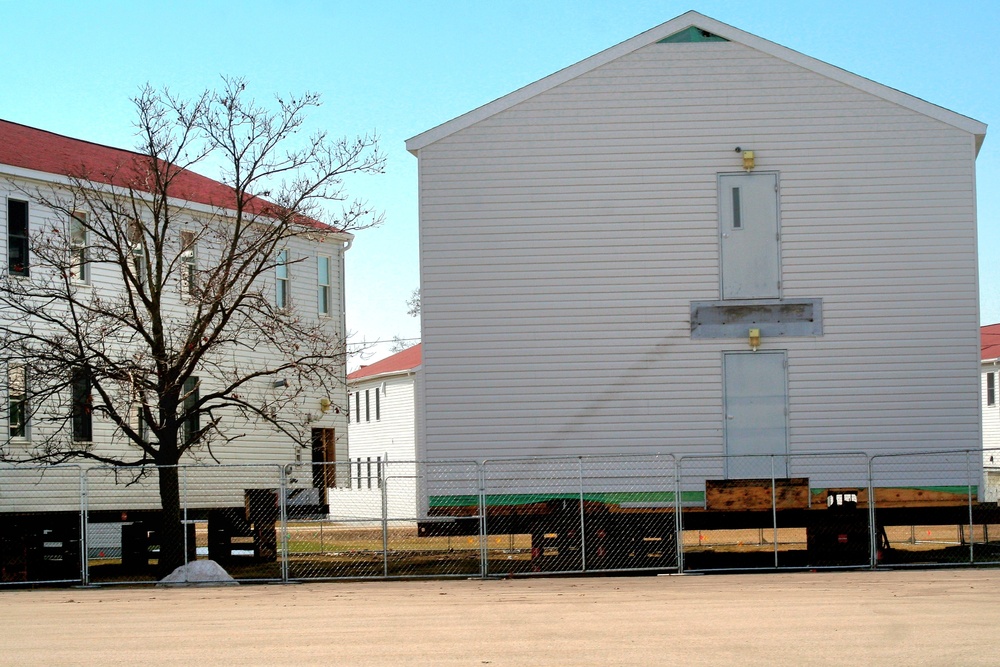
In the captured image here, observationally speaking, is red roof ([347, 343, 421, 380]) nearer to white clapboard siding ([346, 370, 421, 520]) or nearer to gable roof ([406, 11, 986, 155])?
white clapboard siding ([346, 370, 421, 520])

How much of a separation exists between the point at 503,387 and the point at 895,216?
6.65 metres

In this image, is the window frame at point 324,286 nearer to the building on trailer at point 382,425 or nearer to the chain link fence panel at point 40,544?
the building on trailer at point 382,425

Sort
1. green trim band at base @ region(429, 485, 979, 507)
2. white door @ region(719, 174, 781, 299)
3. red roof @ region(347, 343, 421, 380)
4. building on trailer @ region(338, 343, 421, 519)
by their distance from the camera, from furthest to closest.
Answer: red roof @ region(347, 343, 421, 380) < building on trailer @ region(338, 343, 421, 519) < white door @ region(719, 174, 781, 299) < green trim band at base @ region(429, 485, 979, 507)

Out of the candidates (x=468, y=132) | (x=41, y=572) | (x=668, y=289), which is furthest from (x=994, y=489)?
(x=41, y=572)

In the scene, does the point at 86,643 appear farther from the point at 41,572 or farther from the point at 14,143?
the point at 14,143

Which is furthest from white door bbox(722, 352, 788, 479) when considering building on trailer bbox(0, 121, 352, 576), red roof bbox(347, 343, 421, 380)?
red roof bbox(347, 343, 421, 380)

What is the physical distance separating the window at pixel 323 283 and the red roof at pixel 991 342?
64.6 ft

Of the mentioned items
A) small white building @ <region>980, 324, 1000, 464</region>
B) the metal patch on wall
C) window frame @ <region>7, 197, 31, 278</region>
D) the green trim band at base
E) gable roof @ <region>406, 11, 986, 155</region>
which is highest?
gable roof @ <region>406, 11, 986, 155</region>

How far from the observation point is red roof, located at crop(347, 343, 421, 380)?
46.0 metres

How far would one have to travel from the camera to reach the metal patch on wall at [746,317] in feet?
63.1

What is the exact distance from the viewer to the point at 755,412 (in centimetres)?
1919

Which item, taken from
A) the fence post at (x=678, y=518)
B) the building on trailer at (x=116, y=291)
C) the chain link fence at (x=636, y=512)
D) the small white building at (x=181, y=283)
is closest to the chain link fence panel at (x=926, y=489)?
the chain link fence at (x=636, y=512)

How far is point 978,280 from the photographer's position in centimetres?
1923

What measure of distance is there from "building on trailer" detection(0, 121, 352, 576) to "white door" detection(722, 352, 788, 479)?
7.04 meters
